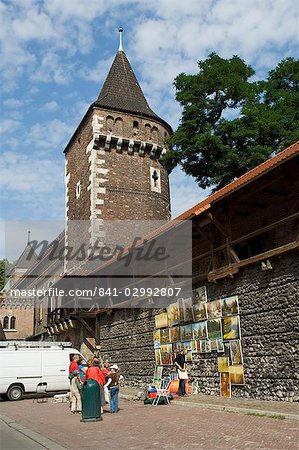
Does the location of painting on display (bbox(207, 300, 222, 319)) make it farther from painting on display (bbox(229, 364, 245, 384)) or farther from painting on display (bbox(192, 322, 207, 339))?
painting on display (bbox(229, 364, 245, 384))

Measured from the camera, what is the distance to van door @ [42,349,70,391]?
18.9 meters

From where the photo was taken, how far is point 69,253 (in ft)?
106

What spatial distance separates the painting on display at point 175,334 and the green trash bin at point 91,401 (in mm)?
6465

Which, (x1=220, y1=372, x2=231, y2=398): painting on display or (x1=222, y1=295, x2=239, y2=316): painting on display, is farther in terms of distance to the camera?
(x1=222, y1=295, x2=239, y2=316): painting on display

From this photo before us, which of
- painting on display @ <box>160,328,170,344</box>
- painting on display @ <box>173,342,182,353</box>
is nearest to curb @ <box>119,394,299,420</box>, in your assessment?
painting on display @ <box>173,342,182,353</box>

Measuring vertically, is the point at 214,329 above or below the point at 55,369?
above

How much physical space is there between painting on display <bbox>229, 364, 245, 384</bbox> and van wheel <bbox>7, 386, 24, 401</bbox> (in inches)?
337

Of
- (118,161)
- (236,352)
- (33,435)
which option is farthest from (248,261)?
(118,161)

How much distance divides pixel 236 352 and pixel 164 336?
459 centimetres

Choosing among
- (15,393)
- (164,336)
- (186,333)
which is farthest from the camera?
(15,393)

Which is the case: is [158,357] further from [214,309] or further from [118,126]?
[118,126]

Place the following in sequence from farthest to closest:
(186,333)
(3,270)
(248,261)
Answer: (3,270), (186,333), (248,261)

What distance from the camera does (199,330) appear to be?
15.4 meters

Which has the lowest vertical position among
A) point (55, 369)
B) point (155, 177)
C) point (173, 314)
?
point (55, 369)
